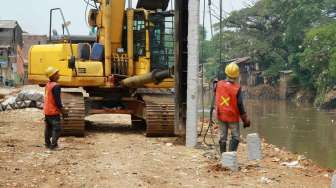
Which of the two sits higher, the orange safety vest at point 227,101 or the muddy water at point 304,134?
the orange safety vest at point 227,101

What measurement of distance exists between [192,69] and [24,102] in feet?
39.1

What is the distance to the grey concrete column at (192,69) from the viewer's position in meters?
12.3

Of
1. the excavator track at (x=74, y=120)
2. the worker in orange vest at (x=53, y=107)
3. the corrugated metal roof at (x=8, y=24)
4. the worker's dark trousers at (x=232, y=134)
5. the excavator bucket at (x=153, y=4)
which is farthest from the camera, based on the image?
the corrugated metal roof at (x=8, y=24)

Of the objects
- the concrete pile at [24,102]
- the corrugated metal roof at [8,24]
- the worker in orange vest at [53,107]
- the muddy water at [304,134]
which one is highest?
the corrugated metal roof at [8,24]

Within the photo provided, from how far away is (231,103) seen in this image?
1019 cm

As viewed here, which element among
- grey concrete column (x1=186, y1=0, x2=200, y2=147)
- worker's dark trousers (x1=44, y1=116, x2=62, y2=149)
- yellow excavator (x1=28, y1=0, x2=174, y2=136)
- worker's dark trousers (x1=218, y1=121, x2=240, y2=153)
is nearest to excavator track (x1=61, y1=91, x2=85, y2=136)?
yellow excavator (x1=28, y1=0, x2=174, y2=136)

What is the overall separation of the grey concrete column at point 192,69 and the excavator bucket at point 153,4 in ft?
11.5

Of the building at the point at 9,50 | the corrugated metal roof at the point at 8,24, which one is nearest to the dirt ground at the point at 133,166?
the building at the point at 9,50

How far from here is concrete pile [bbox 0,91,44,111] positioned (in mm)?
22578

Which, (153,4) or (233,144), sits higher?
(153,4)

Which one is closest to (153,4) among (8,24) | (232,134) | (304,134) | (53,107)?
(53,107)

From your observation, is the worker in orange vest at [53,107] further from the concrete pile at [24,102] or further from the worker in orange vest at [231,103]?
the concrete pile at [24,102]

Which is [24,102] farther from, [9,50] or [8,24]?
[8,24]

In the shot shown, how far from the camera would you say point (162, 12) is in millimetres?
15141
